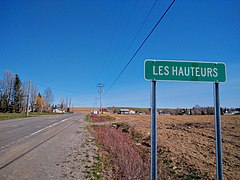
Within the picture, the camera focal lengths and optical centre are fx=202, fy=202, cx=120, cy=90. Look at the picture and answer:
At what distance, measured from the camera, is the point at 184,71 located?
3229 millimetres

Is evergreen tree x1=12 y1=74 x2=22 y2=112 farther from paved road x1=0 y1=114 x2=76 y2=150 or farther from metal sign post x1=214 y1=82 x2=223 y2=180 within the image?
metal sign post x1=214 y1=82 x2=223 y2=180

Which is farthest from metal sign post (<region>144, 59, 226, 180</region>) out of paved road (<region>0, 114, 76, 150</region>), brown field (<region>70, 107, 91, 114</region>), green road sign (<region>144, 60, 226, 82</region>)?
brown field (<region>70, 107, 91, 114</region>)

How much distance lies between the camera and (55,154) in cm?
848

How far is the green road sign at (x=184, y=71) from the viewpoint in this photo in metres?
3.13

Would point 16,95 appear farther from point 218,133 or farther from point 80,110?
point 80,110

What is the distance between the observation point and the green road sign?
123 inches

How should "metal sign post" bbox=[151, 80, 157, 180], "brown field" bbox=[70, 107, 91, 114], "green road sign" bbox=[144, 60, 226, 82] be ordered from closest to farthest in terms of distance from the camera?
"metal sign post" bbox=[151, 80, 157, 180]
"green road sign" bbox=[144, 60, 226, 82]
"brown field" bbox=[70, 107, 91, 114]

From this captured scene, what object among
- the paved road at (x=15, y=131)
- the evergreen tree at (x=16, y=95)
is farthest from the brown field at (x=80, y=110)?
the paved road at (x=15, y=131)

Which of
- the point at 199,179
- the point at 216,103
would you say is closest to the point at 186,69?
the point at 216,103

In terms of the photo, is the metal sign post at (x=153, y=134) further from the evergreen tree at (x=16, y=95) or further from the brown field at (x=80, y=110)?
the brown field at (x=80, y=110)

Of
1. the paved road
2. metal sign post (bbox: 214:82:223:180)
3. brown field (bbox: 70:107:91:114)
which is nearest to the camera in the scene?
metal sign post (bbox: 214:82:223:180)

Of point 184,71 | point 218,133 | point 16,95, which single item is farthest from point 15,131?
point 16,95

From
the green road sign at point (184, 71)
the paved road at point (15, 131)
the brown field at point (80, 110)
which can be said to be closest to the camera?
the green road sign at point (184, 71)

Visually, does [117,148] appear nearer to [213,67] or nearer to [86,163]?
[86,163]
